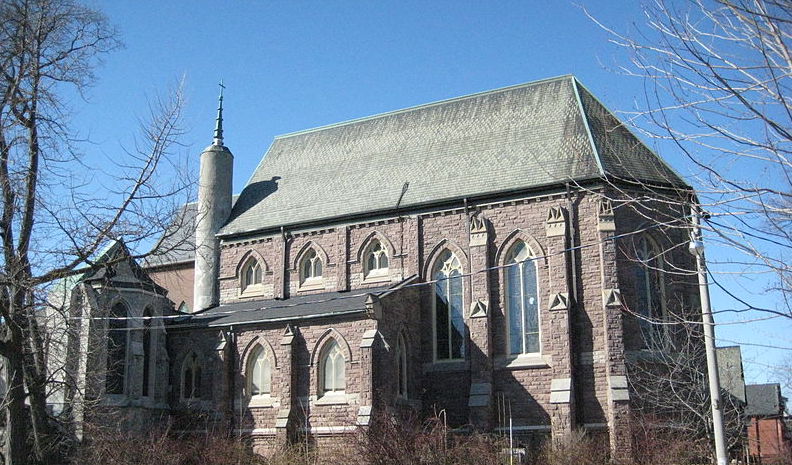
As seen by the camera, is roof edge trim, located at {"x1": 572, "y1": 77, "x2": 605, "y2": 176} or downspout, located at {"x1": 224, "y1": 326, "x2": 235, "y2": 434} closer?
roof edge trim, located at {"x1": 572, "y1": 77, "x2": 605, "y2": 176}

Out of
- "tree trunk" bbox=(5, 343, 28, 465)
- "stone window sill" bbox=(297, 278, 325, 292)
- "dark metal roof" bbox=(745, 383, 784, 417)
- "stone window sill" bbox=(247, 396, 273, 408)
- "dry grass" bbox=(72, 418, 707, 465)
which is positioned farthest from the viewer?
"dark metal roof" bbox=(745, 383, 784, 417)

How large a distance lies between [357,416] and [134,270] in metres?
Answer: 9.46

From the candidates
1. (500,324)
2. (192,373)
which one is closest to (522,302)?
(500,324)

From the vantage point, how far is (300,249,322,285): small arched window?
29.8m

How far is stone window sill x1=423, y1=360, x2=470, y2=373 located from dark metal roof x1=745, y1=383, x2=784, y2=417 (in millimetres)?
27266

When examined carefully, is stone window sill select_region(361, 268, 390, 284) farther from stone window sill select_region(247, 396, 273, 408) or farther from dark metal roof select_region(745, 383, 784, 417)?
dark metal roof select_region(745, 383, 784, 417)

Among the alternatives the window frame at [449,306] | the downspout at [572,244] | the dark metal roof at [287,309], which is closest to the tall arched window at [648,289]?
the downspout at [572,244]

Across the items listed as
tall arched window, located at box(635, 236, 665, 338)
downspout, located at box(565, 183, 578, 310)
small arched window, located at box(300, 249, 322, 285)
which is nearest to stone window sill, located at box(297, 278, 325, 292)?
small arched window, located at box(300, 249, 322, 285)

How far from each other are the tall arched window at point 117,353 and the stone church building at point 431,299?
0.24 feet

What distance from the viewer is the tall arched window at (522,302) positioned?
25.2m

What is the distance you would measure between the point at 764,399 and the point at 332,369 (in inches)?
1340

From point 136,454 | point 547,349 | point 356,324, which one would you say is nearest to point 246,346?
point 356,324

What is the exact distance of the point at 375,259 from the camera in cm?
2877

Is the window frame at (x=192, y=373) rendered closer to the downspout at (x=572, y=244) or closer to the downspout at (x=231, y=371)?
the downspout at (x=231, y=371)
